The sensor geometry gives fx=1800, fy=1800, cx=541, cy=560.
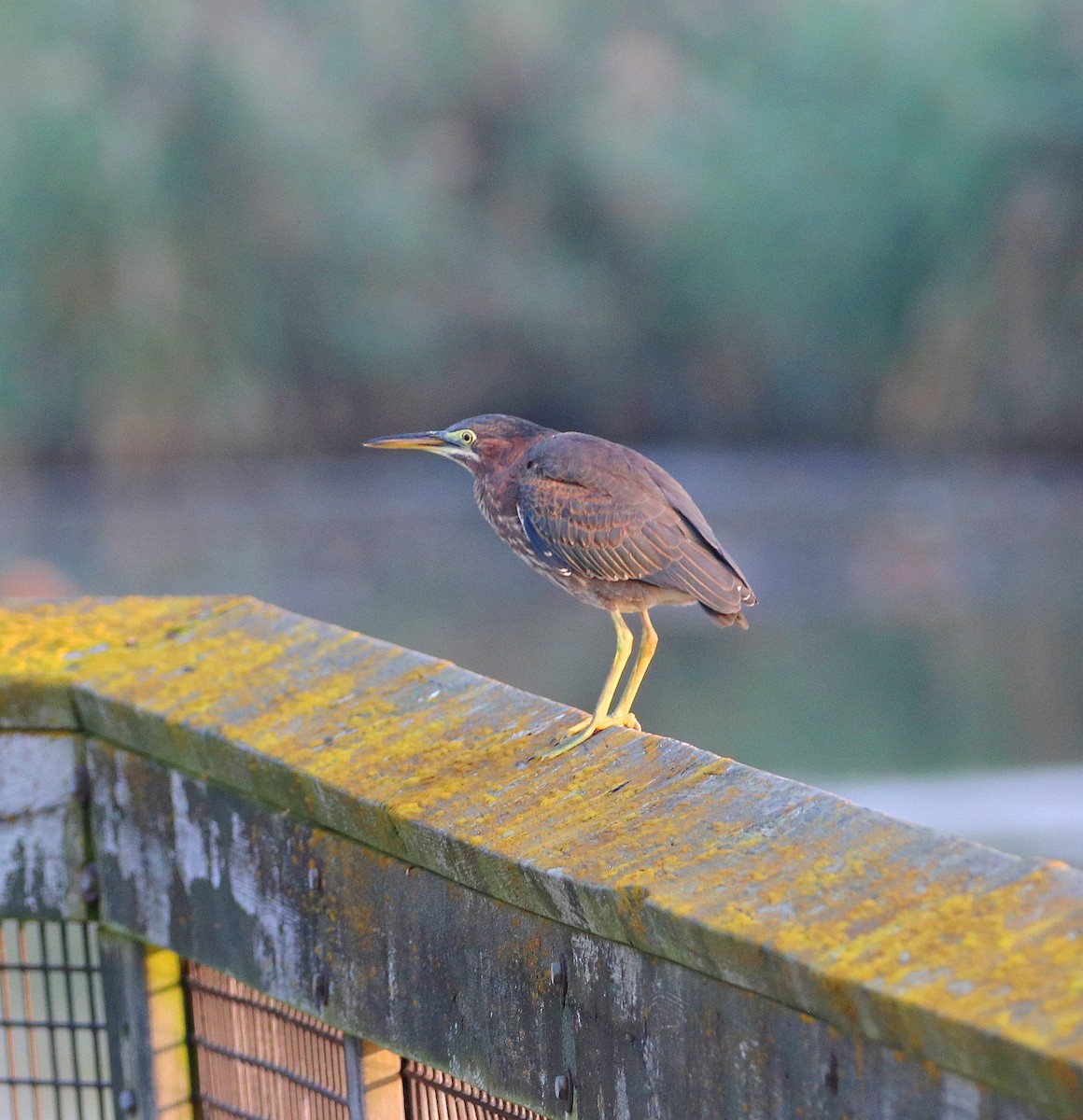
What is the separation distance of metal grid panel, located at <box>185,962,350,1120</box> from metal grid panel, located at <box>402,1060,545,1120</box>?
0.10m

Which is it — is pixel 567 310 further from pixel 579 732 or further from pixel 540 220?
pixel 579 732

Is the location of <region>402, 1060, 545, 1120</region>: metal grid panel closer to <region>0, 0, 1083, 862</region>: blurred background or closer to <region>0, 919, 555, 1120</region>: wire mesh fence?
<region>0, 919, 555, 1120</region>: wire mesh fence

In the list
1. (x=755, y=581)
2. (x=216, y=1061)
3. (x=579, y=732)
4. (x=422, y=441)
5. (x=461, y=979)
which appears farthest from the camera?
(x=755, y=581)

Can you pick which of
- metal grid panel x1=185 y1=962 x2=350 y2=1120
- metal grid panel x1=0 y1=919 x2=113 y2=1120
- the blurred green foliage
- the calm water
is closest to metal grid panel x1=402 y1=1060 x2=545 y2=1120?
metal grid panel x1=185 y1=962 x2=350 y2=1120

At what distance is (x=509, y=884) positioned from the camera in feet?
7.66

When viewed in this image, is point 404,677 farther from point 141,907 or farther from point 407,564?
point 407,564

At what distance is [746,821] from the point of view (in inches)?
88.4

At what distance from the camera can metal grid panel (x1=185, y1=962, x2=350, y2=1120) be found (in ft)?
8.86

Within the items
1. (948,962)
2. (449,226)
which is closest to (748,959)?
(948,962)

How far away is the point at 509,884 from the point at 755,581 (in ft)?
56.5

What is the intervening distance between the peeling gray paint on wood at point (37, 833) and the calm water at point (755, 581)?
10.9 metres

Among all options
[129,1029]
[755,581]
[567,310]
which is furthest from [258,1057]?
[567,310]

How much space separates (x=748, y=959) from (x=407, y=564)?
1901 cm

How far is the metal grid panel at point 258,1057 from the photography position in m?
A: 2.70
